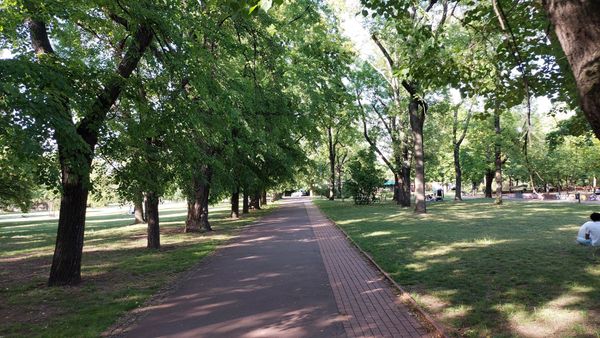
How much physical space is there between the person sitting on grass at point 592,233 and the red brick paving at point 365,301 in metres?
4.63

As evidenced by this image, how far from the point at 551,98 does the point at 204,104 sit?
852 centimetres

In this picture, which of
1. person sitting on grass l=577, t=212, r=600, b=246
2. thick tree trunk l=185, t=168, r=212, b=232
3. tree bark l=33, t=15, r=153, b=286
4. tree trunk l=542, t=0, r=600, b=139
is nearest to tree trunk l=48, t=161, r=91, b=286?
tree bark l=33, t=15, r=153, b=286

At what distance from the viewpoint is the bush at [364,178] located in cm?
3816

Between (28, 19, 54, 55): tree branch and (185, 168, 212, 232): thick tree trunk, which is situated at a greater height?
(28, 19, 54, 55): tree branch

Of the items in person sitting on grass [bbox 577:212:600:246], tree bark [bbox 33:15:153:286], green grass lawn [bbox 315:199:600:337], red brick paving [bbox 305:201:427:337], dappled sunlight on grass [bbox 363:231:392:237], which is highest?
tree bark [bbox 33:15:153:286]

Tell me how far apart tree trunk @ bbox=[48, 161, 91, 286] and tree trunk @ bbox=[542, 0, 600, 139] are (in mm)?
8469

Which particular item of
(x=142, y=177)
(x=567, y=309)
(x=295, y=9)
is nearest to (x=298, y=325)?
(x=567, y=309)

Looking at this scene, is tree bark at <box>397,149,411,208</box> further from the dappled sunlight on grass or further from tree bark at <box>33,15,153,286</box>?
tree bark at <box>33,15,153,286</box>

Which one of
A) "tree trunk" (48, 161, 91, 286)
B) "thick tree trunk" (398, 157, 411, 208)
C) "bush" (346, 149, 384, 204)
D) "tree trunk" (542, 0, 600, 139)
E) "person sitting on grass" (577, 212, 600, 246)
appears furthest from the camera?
"bush" (346, 149, 384, 204)

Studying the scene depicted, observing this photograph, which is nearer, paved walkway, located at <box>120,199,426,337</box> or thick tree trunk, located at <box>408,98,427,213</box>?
paved walkway, located at <box>120,199,426,337</box>

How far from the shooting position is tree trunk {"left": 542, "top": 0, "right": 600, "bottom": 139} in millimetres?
2824

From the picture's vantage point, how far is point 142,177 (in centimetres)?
1084

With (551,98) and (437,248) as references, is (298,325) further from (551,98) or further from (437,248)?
(551,98)

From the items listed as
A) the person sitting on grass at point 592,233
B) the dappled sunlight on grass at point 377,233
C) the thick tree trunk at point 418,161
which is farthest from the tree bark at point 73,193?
the thick tree trunk at point 418,161
